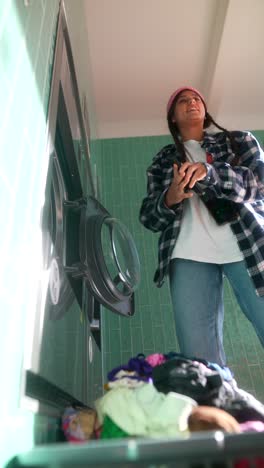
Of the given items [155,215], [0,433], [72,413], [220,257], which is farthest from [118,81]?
[0,433]

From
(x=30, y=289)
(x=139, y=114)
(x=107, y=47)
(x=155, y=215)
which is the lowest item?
(x=30, y=289)

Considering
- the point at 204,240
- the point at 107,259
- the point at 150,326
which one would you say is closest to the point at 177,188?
the point at 204,240

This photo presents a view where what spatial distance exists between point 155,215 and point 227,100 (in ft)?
5.81

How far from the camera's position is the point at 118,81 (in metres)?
2.54

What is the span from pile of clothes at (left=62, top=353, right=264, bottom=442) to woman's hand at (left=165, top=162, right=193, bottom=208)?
0.47 m

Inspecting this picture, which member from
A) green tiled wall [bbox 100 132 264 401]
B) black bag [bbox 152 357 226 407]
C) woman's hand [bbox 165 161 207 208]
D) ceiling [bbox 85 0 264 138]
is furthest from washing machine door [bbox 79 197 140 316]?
ceiling [bbox 85 0 264 138]

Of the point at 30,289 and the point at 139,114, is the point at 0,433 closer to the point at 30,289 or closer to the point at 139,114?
the point at 30,289

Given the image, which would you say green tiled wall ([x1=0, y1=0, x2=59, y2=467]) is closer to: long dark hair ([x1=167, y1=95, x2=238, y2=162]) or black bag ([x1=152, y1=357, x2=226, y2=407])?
black bag ([x1=152, y1=357, x2=226, y2=407])

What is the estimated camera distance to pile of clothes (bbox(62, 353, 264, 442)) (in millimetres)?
553

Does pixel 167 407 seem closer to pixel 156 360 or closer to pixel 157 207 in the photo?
pixel 156 360

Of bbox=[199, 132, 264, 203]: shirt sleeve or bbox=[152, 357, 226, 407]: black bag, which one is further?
bbox=[199, 132, 264, 203]: shirt sleeve

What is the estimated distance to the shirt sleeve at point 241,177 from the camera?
107cm

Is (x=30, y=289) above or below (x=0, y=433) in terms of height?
above

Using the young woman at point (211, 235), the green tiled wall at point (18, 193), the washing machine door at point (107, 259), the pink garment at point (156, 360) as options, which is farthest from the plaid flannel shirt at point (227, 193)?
the green tiled wall at point (18, 193)
